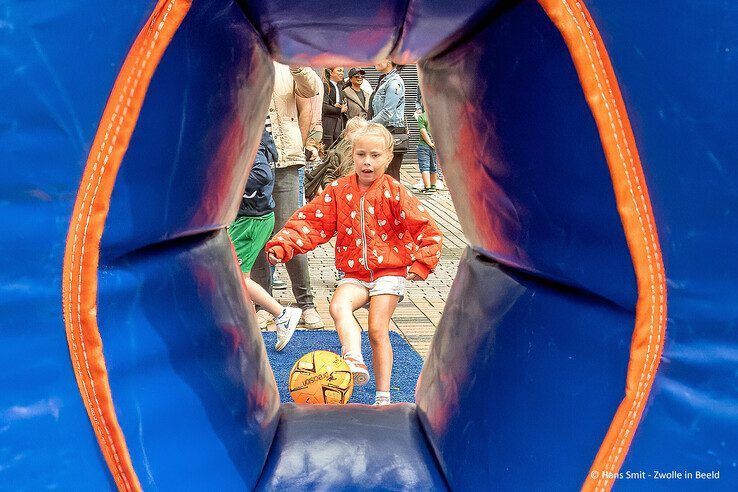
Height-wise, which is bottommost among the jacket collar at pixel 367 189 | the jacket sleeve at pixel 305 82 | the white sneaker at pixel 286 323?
the white sneaker at pixel 286 323

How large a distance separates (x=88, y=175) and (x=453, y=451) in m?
0.95

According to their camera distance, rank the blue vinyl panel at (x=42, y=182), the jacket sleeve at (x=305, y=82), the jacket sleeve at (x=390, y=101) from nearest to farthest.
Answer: the blue vinyl panel at (x=42, y=182)
the jacket sleeve at (x=305, y=82)
the jacket sleeve at (x=390, y=101)

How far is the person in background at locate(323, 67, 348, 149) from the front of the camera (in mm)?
6387

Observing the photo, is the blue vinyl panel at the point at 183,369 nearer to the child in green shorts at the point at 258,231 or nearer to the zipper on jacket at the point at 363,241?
the zipper on jacket at the point at 363,241

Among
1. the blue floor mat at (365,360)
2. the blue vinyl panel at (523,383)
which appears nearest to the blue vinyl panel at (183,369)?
the blue vinyl panel at (523,383)

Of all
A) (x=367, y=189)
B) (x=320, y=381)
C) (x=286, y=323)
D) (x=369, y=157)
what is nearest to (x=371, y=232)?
(x=367, y=189)

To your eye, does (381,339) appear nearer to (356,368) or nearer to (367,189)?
(356,368)

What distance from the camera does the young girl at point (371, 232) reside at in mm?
3000

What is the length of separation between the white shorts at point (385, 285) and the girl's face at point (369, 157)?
40 centimetres

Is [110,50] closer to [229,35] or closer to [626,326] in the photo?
[229,35]

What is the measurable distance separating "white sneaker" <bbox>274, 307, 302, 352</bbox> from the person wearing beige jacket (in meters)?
0.47

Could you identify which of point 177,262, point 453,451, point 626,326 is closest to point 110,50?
point 177,262

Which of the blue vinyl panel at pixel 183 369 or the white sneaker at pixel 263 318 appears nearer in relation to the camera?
the blue vinyl panel at pixel 183 369

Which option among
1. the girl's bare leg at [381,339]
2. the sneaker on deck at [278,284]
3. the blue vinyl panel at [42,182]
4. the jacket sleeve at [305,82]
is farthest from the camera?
the sneaker on deck at [278,284]
